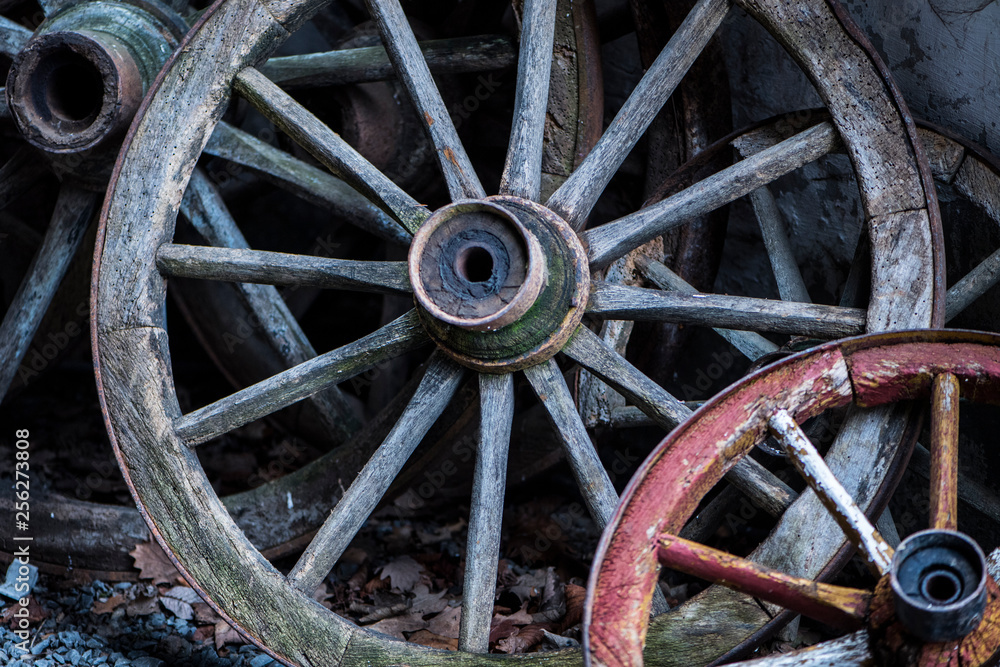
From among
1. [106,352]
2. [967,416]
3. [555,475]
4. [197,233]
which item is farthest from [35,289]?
[967,416]

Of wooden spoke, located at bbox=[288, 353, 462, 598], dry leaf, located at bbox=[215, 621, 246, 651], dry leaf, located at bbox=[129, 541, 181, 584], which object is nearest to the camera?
wooden spoke, located at bbox=[288, 353, 462, 598]

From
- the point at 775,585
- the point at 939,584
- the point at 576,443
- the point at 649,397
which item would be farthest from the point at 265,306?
the point at 939,584

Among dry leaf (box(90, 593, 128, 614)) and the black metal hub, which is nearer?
the black metal hub

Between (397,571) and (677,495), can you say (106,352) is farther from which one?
(677,495)

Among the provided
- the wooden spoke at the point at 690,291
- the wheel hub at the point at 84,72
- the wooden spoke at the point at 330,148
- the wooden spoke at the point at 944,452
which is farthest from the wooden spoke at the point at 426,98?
the wooden spoke at the point at 944,452

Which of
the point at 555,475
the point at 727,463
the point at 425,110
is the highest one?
the point at 425,110

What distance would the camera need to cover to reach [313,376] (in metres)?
2.08

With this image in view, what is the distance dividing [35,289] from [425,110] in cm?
145

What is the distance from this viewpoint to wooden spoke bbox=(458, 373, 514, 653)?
1.90m

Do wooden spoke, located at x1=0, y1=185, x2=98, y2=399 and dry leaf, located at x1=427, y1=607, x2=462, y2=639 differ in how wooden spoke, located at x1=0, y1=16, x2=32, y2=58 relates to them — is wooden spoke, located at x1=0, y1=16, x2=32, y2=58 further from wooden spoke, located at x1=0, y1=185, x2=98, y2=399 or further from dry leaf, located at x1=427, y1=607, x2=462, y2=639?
dry leaf, located at x1=427, y1=607, x2=462, y2=639

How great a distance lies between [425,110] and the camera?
2.13m

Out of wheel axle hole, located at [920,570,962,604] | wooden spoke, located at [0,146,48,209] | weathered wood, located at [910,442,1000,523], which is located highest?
wooden spoke, located at [0,146,48,209]

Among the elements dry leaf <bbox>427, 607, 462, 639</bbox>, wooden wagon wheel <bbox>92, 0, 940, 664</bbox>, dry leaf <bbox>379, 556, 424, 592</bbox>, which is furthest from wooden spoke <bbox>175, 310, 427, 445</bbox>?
dry leaf <bbox>379, 556, 424, 592</bbox>

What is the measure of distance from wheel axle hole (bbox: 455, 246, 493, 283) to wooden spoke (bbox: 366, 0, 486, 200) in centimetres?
19
